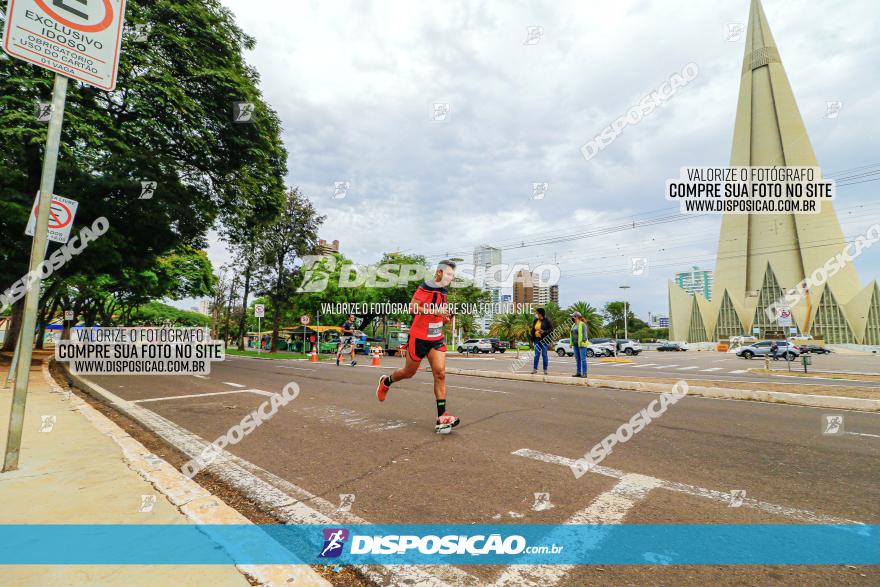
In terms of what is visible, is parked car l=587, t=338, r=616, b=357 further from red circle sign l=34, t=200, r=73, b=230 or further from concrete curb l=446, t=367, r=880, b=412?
red circle sign l=34, t=200, r=73, b=230

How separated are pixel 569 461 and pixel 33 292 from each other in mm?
4918

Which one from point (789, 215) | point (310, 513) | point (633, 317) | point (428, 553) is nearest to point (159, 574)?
point (310, 513)

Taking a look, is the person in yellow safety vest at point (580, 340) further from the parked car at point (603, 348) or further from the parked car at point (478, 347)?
the parked car at point (478, 347)

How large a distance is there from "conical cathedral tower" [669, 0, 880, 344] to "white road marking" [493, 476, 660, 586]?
257 feet

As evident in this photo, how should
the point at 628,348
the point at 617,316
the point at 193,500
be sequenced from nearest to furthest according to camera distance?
the point at 193,500
the point at 628,348
the point at 617,316

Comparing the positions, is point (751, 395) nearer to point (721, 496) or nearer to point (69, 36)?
point (721, 496)

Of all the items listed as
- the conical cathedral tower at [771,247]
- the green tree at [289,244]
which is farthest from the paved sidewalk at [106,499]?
the conical cathedral tower at [771,247]

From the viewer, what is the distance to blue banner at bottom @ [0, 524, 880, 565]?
223 centimetres

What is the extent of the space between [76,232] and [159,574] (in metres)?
16.0

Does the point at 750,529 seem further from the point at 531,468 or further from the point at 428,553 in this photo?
the point at 428,553

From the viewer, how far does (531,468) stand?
3.81 m

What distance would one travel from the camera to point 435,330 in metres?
5.41

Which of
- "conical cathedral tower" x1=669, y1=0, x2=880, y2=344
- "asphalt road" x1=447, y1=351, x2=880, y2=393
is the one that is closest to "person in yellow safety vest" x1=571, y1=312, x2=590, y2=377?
"asphalt road" x1=447, y1=351, x2=880, y2=393

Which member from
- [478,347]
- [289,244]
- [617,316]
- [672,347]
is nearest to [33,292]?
[289,244]
